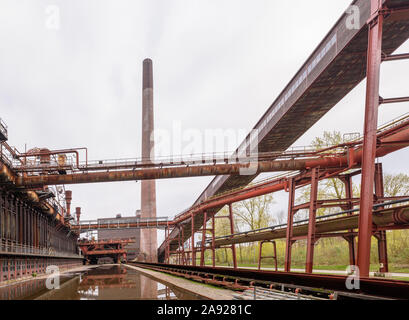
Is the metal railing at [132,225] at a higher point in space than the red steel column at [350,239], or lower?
lower

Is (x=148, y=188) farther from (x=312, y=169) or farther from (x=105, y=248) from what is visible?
(x=312, y=169)

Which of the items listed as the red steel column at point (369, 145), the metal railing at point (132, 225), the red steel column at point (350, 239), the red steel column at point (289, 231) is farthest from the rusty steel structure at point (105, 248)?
the red steel column at point (369, 145)

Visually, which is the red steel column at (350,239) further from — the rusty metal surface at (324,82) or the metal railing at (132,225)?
the metal railing at (132,225)

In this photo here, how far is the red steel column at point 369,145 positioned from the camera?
382 inches

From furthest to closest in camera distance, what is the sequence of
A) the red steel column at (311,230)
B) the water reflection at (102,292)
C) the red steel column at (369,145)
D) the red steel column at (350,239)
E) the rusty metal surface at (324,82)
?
the rusty metal surface at (324,82) → the red steel column at (350,239) → the red steel column at (311,230) → the water reflection at (102,292) → the red steel column at (369,145)

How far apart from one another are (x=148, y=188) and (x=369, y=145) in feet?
133

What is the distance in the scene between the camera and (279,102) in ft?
84.9

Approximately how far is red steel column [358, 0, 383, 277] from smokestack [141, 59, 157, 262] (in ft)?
128

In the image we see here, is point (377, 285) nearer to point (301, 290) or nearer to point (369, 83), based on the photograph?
point (301, 290)

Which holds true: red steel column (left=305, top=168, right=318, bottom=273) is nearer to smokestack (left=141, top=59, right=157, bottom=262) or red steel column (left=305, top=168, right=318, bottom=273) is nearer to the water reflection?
the water reflection

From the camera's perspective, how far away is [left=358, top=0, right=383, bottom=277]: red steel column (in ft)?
31.9

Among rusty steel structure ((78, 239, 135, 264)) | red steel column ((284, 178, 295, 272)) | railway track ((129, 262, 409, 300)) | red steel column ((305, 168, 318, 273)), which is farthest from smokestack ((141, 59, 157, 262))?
railway track ((129, 262, 409, 300))

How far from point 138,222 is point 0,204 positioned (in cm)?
2704

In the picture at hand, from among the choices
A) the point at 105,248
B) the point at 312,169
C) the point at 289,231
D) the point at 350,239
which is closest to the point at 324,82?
the point at 312,169
